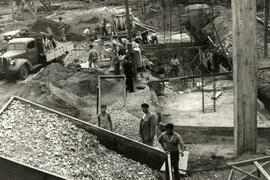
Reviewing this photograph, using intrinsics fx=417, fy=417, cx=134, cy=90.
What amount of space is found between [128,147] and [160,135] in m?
0.92

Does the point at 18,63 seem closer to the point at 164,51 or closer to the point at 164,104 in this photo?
the point at 164,104

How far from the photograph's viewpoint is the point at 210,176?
9.13 meters

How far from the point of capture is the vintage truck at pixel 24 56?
1762 centimetres

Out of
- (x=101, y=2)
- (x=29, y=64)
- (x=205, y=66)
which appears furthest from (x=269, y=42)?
(x=101, y=2)

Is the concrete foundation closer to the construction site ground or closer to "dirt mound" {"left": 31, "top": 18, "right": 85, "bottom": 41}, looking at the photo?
the construction site ground

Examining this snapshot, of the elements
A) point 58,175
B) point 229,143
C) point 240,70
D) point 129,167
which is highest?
point 240,70

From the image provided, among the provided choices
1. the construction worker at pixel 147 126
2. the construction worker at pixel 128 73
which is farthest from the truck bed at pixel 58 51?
the construction worker at pixel 147 126

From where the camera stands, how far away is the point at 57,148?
8.20m

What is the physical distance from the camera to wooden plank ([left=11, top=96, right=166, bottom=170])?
27.9 ft

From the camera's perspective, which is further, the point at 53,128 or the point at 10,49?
the point at 10,49

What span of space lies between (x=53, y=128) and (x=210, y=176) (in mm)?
3562

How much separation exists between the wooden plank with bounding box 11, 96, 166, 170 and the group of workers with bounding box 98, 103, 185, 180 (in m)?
0.26

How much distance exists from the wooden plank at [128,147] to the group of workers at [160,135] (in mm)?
265

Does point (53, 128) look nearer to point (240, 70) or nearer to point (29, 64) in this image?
point (240, 70)
